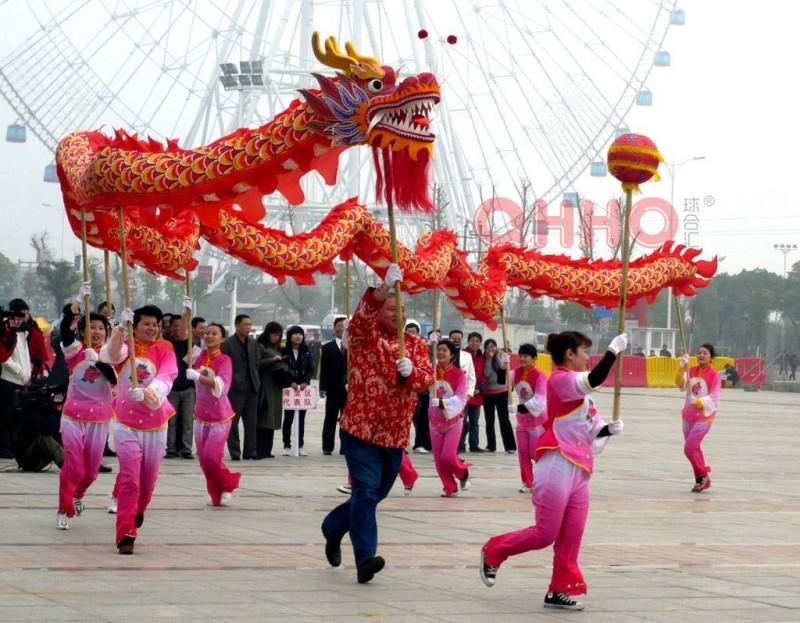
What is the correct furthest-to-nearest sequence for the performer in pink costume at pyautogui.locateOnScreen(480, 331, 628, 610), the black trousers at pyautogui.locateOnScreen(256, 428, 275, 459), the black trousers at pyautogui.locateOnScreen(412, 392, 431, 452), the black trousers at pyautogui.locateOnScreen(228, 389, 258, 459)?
the black trousers at pyautogui.locateOnScreen(412, 392, 431, 452)
the black trousers at pyautogui.locateOnScreen(256, 428, 275, 459)
the black trousers at pyautogui.locateOnScreen(228, 389, 258, 459)
the performer in pink costume at pyautogui.locateOnScreen(480, 331, 628, 610)

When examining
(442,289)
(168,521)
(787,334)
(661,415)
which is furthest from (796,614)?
(787,334)

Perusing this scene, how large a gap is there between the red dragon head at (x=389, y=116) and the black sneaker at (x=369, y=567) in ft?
7.53

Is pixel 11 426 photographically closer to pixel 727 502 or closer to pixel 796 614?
pixel 727 502

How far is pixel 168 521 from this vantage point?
33.6ft

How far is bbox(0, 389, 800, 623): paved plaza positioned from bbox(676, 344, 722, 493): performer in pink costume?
283 mm

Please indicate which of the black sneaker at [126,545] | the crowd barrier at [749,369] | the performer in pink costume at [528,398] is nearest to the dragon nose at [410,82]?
the black sneaker at [126,545]

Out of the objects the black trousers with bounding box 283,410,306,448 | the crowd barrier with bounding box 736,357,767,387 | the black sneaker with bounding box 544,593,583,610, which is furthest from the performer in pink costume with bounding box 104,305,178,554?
the crowd barrier with bounding box 736,357,767,387

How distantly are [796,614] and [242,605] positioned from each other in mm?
2892

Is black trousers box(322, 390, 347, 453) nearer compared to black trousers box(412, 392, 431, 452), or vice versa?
black trousers box(322, 390, 347, 453)

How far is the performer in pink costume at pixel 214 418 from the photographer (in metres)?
11.4

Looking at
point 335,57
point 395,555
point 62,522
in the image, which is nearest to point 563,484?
point 395,555

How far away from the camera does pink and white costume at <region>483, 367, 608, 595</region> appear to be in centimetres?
734

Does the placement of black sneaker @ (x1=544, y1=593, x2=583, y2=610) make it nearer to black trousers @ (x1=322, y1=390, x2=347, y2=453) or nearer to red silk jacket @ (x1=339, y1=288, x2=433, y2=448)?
red silk jacket @ (x1=339, y1=288, x2=433, y2=448)

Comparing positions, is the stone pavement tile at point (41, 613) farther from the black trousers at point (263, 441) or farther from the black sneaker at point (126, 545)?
the black trousers at point (263, 441)
